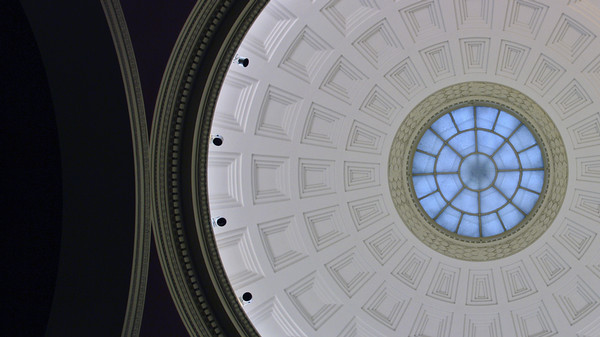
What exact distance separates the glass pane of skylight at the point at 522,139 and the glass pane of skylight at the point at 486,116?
29.5 inches

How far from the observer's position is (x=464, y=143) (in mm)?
14617

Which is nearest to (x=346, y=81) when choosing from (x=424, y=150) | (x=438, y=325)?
(x=424, y=150)

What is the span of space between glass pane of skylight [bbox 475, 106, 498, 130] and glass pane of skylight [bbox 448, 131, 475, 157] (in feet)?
1.20

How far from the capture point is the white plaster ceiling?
11.8 meters

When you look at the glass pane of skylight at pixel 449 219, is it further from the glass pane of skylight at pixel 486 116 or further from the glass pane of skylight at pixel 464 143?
the glass pane of skylight at pixel 486 116

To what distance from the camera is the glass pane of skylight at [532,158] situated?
46.6 feet

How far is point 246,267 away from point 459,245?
6604 millimetres

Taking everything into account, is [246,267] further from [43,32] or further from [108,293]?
[43,32]

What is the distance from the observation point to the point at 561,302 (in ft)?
45.7

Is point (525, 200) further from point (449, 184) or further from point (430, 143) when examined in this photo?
point (430, 143)

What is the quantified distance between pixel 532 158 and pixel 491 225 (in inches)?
90.2

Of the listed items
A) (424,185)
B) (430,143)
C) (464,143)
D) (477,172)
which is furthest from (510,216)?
(430,143)

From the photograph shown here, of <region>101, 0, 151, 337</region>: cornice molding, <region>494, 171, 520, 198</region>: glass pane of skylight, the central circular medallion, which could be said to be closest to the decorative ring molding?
<region>494, 171, 520, 198</region>: glass pane of skylight

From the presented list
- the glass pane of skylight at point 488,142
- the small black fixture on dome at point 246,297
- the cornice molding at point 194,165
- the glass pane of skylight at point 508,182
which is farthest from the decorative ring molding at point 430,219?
the cornice molding at point 194,165
